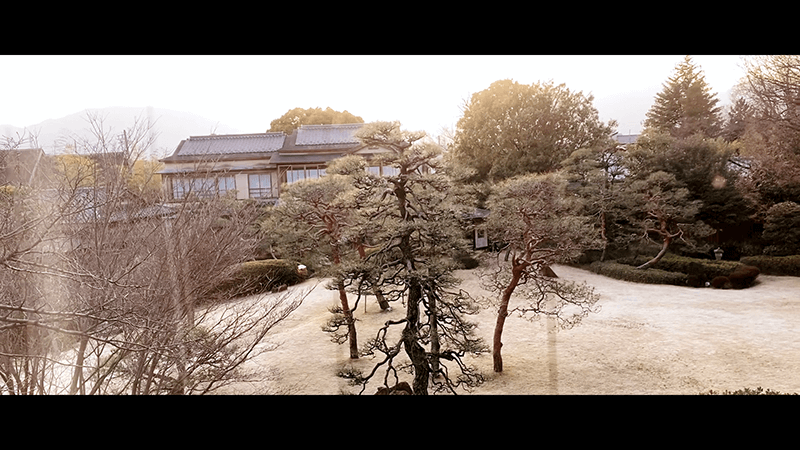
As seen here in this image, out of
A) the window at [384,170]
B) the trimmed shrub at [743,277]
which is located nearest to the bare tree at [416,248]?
the window at [384,170]

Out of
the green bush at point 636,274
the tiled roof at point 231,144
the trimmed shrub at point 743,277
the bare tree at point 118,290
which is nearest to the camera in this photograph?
the bare tree at point 118,290

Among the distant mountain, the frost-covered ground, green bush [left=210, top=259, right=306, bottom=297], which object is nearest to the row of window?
the distant mountain

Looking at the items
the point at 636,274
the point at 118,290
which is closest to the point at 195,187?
the point at 118,290

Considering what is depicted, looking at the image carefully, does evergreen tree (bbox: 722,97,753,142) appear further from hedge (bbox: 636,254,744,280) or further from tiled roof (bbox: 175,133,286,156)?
tiled roof (bbox: 175,133,286,156)

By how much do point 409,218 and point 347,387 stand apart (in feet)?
4.65

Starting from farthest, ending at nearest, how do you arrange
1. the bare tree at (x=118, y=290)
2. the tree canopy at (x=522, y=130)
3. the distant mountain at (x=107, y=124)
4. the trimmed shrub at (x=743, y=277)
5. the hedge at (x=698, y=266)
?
1. the tree canopy at (x=522, y=130)
2. the hedge at (x=698, y=266)
3. the trimmed shrub at (x=743, y=277)
4. the distant mountain at (x=107, y=124)
5. the bare tree at (x=118, y=290)

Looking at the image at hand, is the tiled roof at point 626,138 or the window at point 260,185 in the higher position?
the tiled roof at point 626,138

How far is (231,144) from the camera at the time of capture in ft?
11.7

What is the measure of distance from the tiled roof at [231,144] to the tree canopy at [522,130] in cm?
195

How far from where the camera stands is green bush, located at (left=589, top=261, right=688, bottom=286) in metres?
4.12

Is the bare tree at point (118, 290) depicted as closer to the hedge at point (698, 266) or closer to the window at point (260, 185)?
the window at point (260, 185)

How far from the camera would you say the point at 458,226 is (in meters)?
3.21

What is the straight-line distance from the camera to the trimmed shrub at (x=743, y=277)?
12.2 ft
